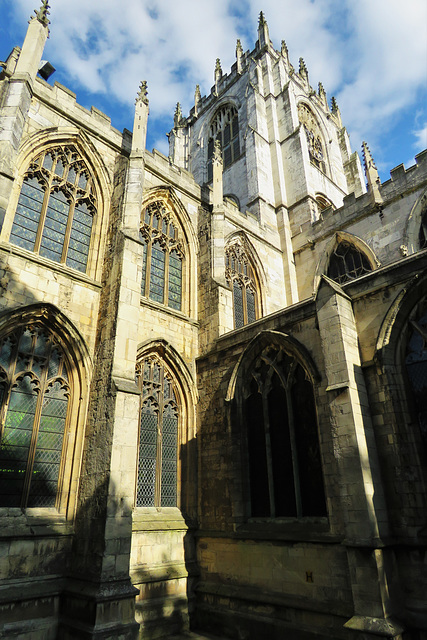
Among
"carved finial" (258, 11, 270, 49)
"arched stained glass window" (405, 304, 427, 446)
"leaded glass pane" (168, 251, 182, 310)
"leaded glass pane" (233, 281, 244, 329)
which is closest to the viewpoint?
"arched stained glass window" (405, 304, 427, 446)

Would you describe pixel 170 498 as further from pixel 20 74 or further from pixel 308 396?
pixel 20 74

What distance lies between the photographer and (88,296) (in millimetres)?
10328

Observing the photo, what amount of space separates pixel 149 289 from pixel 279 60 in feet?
65.3

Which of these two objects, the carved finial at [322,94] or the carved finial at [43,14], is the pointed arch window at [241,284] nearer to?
the carved finial at [43,14]

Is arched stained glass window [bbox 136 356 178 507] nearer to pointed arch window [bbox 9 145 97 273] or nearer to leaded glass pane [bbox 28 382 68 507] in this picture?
leaded glass pane [bbox 28 382 68 507]

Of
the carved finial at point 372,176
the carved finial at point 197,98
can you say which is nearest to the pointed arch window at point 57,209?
the carved finial at point 372,176

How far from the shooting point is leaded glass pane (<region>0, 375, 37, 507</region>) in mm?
7957

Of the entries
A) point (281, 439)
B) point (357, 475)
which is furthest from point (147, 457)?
point (357, 475)

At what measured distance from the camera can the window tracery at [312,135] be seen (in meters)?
23.2

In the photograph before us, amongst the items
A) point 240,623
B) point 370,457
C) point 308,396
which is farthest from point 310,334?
point 240,623

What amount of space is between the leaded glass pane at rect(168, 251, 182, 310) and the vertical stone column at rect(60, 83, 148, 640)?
8.08 ft

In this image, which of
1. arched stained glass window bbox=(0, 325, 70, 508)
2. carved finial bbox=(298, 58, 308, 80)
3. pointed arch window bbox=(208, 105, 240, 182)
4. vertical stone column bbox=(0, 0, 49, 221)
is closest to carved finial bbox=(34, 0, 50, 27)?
vertical stone column bbox=(0, 0, 49, 221)

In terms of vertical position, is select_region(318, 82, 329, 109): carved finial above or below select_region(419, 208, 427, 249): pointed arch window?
above

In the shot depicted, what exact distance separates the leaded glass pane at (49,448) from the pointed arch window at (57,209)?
341 centimetres
